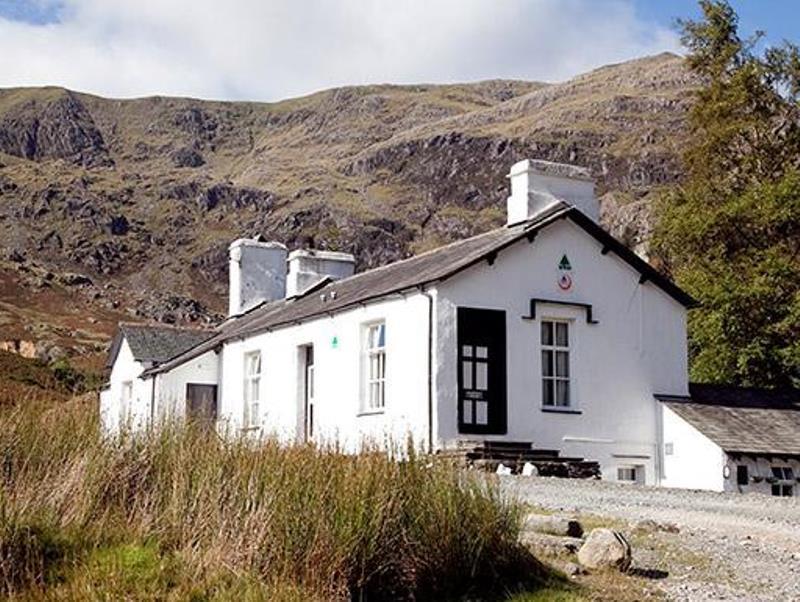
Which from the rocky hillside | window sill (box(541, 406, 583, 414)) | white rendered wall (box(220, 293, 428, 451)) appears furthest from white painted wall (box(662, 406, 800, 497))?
the rocky hillside

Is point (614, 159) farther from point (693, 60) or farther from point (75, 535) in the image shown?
point (75, 535)

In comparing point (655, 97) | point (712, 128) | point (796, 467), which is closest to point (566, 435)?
point (796, 467)

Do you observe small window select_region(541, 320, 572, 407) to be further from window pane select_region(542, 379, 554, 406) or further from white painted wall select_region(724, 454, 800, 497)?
white painted wall select_region(724, 454, 800, 497)

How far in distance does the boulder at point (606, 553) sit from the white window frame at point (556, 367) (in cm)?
1328

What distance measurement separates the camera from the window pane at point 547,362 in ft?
76.7

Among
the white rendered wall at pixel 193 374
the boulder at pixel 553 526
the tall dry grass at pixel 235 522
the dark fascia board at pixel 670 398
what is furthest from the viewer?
the white rendered wall at pixel 193 374

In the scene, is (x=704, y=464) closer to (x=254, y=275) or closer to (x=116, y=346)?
(x=254, y=275)

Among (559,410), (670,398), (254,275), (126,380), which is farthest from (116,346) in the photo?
(670,398)

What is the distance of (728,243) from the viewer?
33.1m

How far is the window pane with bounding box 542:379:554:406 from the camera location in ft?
76.3

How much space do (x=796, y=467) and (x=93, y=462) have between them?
57.3 feet

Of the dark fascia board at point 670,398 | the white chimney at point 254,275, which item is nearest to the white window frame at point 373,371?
the dark fascia board at point 670,398

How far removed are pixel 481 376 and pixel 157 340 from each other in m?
16.3

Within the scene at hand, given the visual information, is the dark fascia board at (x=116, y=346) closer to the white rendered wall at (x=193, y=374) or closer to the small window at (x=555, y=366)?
the white rendered wall at (x=193, y=374)
